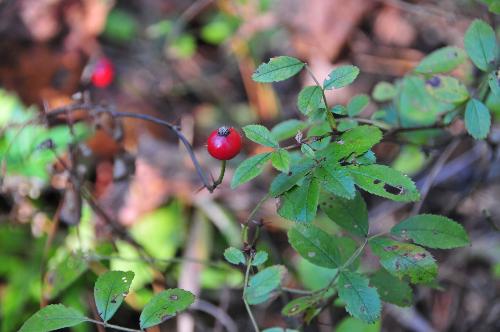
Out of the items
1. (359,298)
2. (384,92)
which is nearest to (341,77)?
(359,298)

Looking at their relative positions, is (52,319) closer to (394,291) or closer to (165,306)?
(165,306)

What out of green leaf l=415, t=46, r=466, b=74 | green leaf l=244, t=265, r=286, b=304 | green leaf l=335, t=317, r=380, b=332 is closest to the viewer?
green leaf l=244, t=265, r=286, b=304

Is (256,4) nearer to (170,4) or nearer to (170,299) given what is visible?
(170,4)

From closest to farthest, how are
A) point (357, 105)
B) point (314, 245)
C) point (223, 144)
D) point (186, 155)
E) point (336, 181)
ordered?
point (336, 181)
point (223, 144)
point (314, 245)
point (357, 105)
point (186, 155)

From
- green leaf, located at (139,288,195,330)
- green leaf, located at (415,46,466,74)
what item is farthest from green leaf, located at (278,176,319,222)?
green leaf, located at (415,46,466,74)

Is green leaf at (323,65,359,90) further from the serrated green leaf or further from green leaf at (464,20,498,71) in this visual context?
green leaf at (464,20,498,71)

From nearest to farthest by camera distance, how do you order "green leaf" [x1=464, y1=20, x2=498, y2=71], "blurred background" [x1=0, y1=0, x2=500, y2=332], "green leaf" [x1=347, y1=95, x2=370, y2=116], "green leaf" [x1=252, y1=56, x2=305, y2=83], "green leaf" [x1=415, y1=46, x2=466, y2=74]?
"green leaf" [x1=252, y1=56, x2=305, y2=83] < "green leaf" [x1=464, y1=20, x2=498, y2=71] < "green leaf" [x1=347, y1=95, x2=370, y2=116] < "green leaf" [x1=415, y1=46, x2=466, y2=74] < "blurred background" [x1=0, y1=0, x2=500, y2=332]

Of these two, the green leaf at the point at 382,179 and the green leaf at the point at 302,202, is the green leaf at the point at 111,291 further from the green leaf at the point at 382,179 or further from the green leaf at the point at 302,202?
the green leaf at the point at 382,179
